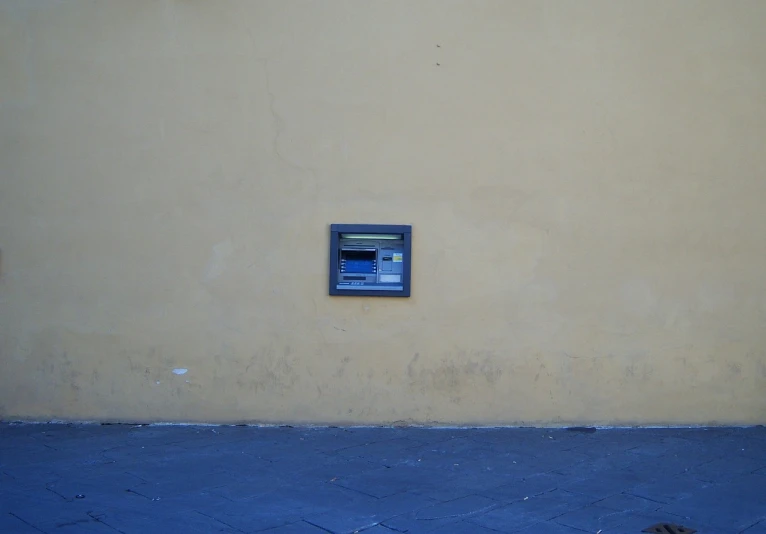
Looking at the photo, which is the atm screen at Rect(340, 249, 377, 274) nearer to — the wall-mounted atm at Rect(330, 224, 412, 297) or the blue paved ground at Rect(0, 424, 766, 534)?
the wall-mounted atm at Rect(330, 224, 412, 297)

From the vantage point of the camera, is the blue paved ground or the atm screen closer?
the blue paved ground

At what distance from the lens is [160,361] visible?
784 cm

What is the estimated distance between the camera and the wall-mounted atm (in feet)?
25.2

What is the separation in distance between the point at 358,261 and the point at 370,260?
12cm

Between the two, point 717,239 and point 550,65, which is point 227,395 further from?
point 717,239

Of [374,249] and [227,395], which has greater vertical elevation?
[374,249]

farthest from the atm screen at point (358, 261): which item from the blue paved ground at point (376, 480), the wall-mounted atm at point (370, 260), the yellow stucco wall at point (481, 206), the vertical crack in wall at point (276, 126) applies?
the blue paved ground at point (376, 480)

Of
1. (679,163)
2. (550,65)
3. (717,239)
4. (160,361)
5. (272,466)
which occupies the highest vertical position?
(550,65)

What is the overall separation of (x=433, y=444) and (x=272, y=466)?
152 cm

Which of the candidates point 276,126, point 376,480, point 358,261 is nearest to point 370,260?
point 358,261

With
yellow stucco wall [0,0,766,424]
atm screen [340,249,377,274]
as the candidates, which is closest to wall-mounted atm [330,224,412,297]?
atm screen [340,249,377,274]

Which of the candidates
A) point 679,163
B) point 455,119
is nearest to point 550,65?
point 455,119

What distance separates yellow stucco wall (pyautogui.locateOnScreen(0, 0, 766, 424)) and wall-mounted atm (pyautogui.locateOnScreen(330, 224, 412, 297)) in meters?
Result: 0.11

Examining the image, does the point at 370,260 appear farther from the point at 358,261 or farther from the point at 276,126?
the point at 276,126
